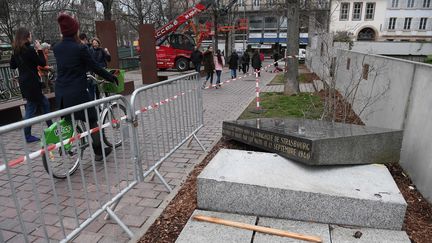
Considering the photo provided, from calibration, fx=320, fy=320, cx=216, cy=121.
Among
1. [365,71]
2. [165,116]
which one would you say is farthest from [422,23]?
[165,116]

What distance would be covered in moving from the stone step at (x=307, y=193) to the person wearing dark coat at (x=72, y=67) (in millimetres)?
1600

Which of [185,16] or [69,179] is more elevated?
[185,16]

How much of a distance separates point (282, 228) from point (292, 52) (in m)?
8.62

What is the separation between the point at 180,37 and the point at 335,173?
21113 millimetres

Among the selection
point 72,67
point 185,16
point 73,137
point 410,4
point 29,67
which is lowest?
point 73,137

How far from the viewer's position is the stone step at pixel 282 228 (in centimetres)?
274

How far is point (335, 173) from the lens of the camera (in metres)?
3.35

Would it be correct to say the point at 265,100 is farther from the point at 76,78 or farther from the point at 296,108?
the point at 76,78

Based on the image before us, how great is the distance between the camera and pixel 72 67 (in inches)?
155

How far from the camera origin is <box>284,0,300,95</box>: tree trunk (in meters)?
10.4

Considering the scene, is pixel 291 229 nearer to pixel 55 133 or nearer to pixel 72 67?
pixel 55 133

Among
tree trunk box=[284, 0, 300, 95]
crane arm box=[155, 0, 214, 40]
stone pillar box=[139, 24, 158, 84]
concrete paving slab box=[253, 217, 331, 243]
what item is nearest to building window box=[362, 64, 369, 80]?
tree trunk box=[284, 0, 300, 95]

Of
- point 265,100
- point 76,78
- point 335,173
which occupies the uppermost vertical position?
point 76,78

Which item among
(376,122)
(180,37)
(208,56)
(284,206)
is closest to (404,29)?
(180,37)
